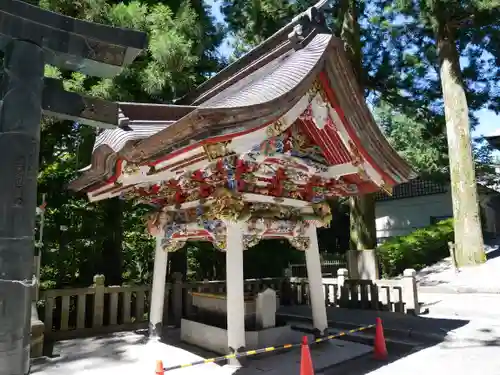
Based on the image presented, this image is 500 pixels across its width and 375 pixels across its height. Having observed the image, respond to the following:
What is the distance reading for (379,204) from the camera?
28.4 meters

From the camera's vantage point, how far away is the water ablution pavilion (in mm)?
4215

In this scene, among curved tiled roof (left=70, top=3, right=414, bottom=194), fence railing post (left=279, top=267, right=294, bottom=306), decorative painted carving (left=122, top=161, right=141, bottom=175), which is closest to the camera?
curved tiled roof (left=70, top=3, right=414, bottom=194)

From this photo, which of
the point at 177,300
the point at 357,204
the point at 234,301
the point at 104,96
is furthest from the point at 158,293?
the point at 357,204

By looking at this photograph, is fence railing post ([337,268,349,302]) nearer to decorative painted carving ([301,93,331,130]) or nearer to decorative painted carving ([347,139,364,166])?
decorative painted carving ([347,139,364,166])

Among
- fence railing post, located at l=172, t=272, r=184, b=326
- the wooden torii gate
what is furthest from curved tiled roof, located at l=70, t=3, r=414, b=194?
fence railing post, located at l=172, t=272, r=184, b=326

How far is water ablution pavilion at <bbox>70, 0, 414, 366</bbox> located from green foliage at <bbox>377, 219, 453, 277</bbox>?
452 inches

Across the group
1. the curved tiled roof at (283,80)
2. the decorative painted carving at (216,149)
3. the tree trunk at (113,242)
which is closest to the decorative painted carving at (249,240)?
the decorative painted carving at (216,149)

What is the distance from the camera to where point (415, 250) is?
18.5 meters

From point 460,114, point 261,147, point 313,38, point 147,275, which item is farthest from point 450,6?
point 147,275

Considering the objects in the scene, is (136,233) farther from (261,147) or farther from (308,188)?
(261,147)

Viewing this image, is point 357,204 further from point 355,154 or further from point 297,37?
Answer: point 297,37

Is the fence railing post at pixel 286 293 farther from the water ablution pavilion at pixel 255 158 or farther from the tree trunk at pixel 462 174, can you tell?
the tree trunk at pixel 462 174

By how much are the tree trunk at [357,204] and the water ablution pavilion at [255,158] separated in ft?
17.4

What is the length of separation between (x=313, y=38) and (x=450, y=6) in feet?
43.4
